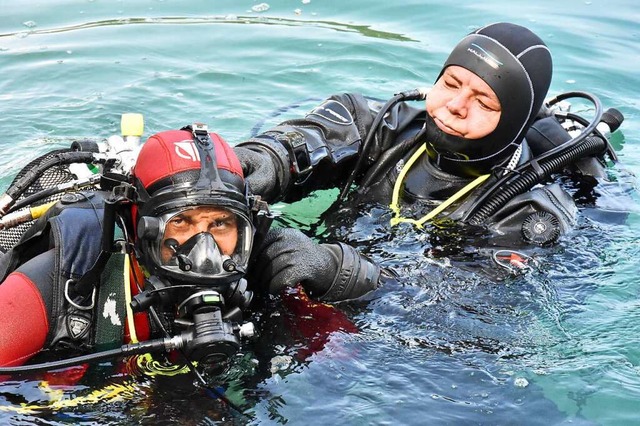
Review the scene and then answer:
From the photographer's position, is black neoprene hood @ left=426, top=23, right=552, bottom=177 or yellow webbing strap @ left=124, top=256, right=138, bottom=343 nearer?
yellow webbing strap @ left=124, top=256, right=138, bottom=343

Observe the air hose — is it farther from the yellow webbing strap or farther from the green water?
the yellow webbing strap

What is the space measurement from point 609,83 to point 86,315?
17.9 ft

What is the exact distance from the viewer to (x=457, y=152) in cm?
429

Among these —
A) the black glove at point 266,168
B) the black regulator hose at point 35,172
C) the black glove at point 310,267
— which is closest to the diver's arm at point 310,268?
the black glove at point 310,267

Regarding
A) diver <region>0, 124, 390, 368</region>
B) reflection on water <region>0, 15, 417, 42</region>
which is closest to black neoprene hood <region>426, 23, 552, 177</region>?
diver <region>0, 124, 390, 368</region>

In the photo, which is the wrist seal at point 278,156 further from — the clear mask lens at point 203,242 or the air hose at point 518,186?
the clear mask lens at point 203,242

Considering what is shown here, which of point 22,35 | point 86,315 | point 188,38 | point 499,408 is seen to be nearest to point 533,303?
point 499,408

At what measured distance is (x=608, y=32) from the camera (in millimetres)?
8273

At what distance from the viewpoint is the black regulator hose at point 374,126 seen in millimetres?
4527

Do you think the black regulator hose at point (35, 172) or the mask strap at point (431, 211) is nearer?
the black regulator hose at point (35, 172)

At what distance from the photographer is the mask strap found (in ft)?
14.3

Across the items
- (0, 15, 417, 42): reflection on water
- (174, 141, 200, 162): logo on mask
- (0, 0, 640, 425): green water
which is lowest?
(0, 0, 640, 425): green water

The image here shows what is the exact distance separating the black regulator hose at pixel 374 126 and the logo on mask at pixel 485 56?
0.46m

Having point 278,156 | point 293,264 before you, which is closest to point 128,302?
point 293,264
